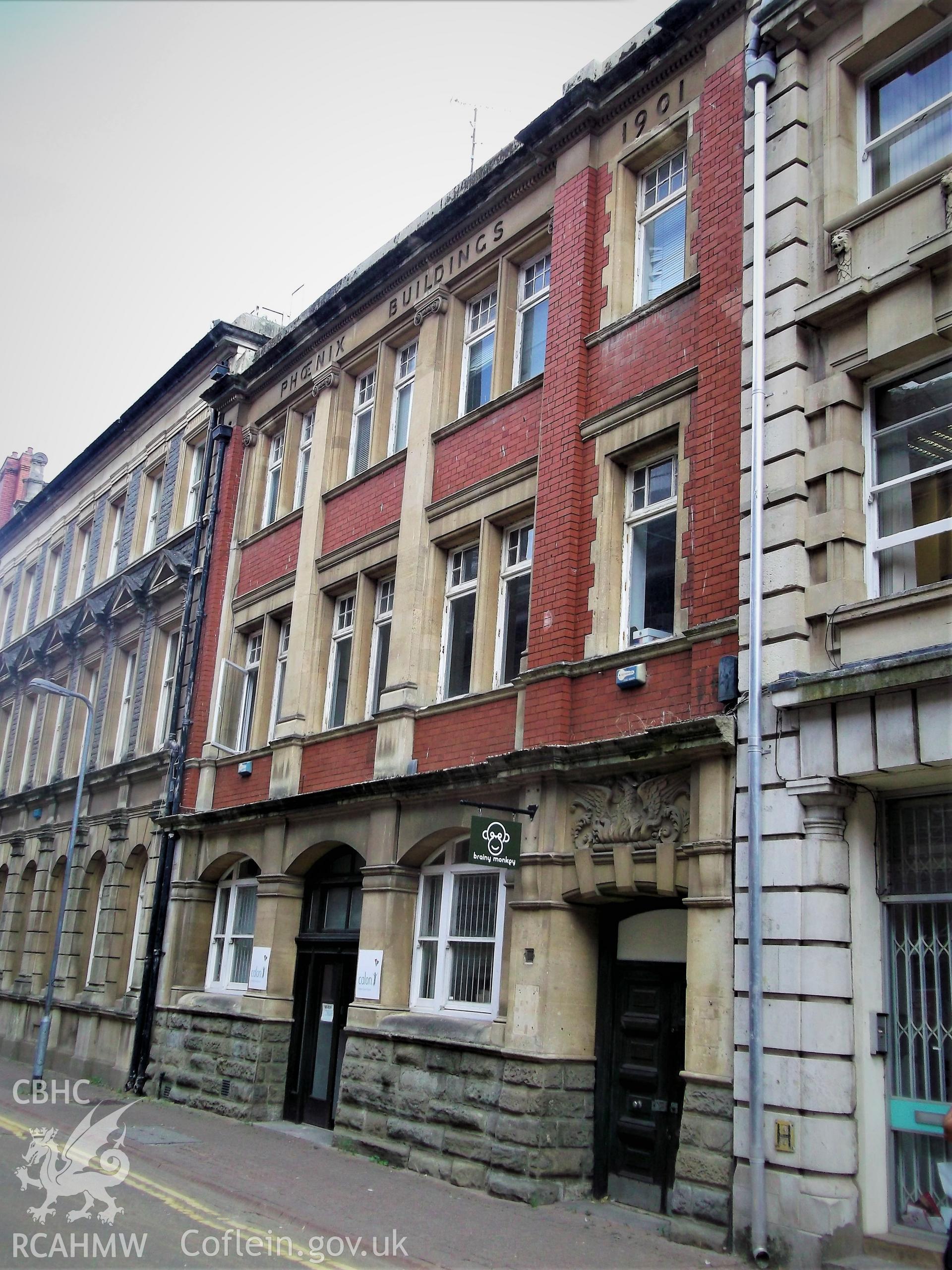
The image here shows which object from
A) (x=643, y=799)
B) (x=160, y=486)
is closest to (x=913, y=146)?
(x=643, y=799)

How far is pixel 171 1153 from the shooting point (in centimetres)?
1343

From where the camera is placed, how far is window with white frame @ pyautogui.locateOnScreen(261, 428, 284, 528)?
21375 mm

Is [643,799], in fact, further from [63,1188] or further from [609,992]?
[63,1188]

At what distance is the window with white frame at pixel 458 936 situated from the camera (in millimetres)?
13508

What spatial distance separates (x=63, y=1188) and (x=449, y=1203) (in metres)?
3.53

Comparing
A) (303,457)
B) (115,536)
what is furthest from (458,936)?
(115,536)

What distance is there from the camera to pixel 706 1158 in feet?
32.0

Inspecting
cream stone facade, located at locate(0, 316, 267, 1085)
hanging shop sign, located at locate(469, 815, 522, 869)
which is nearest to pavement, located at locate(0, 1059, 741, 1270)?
hanging shop sign, located at locate(469, 815, 522, 869)

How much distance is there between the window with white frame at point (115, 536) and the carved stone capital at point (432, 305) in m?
12.8

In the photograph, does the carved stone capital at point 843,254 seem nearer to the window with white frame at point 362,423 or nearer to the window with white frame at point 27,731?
the window with white frame at point 362,423

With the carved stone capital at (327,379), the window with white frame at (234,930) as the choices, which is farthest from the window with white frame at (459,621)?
the window with white frame at (234,930)

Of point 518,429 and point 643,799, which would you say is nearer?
point 643,799

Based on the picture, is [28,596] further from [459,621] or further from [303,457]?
[459,621]

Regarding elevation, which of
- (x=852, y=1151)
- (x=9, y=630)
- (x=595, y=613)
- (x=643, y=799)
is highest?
(x=9, y=630)
